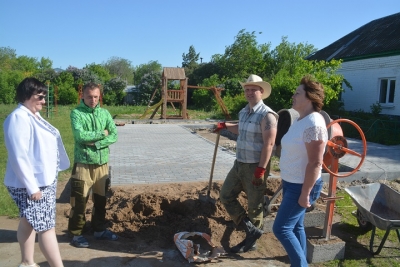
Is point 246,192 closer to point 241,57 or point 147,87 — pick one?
point 147,87

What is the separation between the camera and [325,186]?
21.3 feet

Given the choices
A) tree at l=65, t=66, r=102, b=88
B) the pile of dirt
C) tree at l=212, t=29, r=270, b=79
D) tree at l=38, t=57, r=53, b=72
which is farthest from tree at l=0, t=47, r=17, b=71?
the pile of dirt

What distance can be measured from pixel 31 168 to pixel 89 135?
3.16ft

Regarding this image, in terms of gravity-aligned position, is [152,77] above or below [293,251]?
above

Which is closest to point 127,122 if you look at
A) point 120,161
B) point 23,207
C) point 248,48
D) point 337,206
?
point 120,161

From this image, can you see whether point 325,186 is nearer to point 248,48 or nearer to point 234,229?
point 234,229

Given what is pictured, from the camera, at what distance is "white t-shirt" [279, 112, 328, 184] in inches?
114

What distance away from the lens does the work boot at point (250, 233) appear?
391 cm

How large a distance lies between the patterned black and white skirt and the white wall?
15.9 metres

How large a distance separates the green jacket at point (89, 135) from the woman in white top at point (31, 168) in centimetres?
60

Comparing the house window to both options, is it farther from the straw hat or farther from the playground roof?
the straw hat

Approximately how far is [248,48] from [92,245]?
35.6 m

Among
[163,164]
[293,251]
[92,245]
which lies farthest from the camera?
[163,164]

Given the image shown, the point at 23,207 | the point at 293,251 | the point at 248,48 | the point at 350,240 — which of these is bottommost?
the point at 350,240
